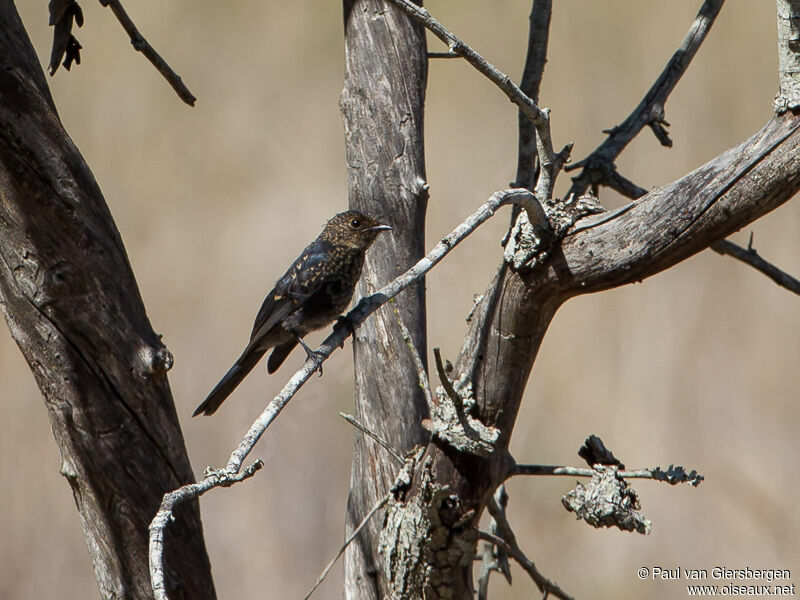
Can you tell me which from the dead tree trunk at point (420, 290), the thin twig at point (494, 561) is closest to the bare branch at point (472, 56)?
the dead tree trunk at point (420, 290)

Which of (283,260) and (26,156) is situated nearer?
(26,156)

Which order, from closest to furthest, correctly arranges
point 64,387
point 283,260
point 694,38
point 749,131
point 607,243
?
point 607,243 → point 64,387 → point 694,38 → point 749,131 → point 283,260

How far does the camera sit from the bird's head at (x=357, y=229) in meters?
2.89

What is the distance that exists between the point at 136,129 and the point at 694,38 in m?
3.94

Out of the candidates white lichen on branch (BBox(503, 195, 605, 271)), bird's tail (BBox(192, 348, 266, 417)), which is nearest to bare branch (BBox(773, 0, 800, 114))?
white lichen on branch (BBox(503, 195, 605, 271))

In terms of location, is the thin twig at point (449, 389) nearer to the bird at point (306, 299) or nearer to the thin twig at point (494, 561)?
the thin twig at point (494, 561)

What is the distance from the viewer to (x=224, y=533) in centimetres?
521

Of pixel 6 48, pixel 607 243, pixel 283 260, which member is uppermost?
pixel 283 260

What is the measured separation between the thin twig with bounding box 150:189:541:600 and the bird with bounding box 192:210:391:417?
2.22ft

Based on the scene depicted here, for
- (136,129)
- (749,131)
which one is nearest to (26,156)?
(136,129)

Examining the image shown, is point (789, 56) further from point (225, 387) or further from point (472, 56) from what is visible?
point (225, 387)

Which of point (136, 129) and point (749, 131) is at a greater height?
point (136, 129)

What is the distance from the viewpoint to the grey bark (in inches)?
85.7

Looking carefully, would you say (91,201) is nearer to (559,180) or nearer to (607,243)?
(607,243)
